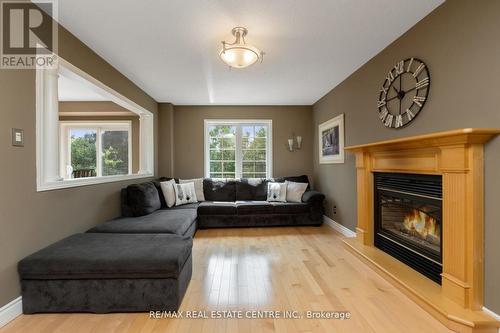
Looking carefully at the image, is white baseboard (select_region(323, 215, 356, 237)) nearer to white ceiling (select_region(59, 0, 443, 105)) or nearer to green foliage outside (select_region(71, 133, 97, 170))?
white ceiling (select_region(59, 0, 443, 105))

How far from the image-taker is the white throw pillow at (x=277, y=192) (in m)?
4.95

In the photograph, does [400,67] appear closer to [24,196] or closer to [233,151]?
[24,196]

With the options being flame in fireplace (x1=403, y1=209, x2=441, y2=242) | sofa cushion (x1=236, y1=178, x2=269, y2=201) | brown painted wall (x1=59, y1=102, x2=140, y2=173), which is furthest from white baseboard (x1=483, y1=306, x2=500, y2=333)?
brown painted wall (x1=59, y1=102, x2=140, y2=173)

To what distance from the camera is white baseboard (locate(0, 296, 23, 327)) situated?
71.0 inches

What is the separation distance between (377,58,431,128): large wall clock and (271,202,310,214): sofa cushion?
2130 millimetres

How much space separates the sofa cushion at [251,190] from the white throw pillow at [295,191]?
1.60 feet

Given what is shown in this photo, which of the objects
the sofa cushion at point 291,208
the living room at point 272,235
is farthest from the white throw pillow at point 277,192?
the living room at point 272,235

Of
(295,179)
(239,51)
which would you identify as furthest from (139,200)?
(295,179)

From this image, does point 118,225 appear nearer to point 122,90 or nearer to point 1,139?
point 1,139

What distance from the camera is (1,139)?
1814 millimetres

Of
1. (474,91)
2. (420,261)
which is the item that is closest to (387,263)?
(420,261)

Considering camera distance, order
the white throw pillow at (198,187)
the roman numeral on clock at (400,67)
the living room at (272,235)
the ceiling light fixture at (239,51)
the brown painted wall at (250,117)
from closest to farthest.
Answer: the living room at (272,235)
the ceiling light fixture at (239,51)
the roman numeral on clock at (400,67)
the white throw pillow at (198,187)
the brown painted wall at (250,117)

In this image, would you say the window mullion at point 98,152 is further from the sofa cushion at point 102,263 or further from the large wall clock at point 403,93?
the large wall clock at point 403,93

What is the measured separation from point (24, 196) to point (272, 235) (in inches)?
122
